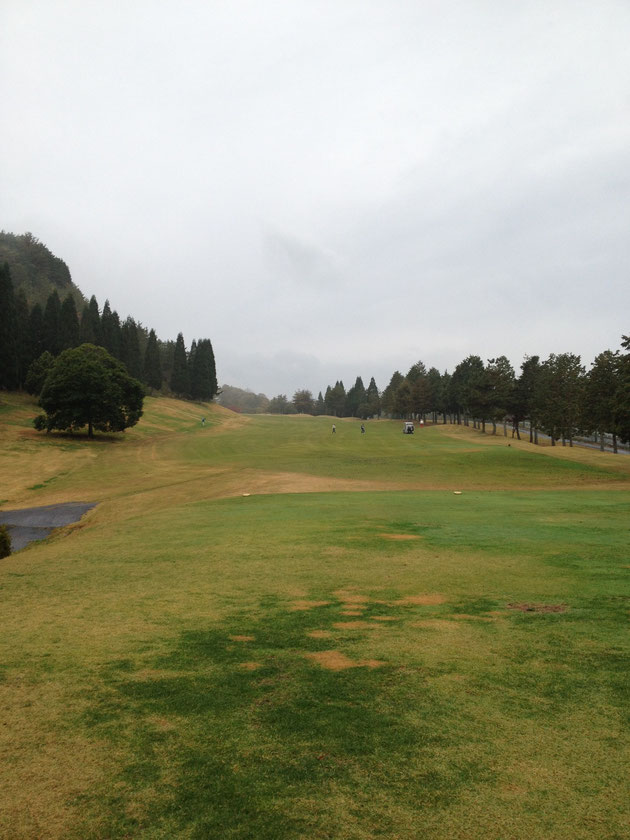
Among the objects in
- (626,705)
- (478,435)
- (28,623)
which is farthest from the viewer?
(478,435)

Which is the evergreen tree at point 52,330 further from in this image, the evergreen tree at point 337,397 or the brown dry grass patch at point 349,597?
the evergreen tree at point 337,397

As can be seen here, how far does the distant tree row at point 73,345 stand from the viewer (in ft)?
226

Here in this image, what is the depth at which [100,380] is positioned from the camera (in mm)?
54312

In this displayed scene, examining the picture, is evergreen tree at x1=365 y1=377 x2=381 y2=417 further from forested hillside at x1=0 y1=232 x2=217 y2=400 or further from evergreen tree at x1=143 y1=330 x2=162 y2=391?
evergreen tree at x1=143 y1=330 x2=162 y2=391

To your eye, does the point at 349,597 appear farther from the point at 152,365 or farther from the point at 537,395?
the point at 152,365

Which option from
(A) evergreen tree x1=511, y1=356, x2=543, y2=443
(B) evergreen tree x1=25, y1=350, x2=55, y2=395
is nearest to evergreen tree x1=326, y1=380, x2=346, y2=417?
(A) evergreen tree x1=511, y1=356, x2=543, y2=443

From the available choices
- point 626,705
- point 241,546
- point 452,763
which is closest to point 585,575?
point 626,705

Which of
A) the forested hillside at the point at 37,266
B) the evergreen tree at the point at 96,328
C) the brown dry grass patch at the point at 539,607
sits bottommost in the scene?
the brown dry grass patch at the point at 539,607

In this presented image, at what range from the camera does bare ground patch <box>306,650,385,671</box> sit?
5.54m

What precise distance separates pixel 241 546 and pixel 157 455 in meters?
36.9

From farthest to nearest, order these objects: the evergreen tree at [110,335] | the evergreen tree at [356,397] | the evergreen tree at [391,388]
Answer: the evergreen tree at [356,397]
the evergreen tree at [391,388]
the evergreen tree at [110,335]

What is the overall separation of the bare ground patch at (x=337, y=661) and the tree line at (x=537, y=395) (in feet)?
102

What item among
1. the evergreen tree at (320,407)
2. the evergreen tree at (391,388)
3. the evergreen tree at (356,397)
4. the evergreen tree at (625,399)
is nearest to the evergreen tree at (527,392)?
the evergreen tree at (625,399)

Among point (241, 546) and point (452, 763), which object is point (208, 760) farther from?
point (241, 546)
